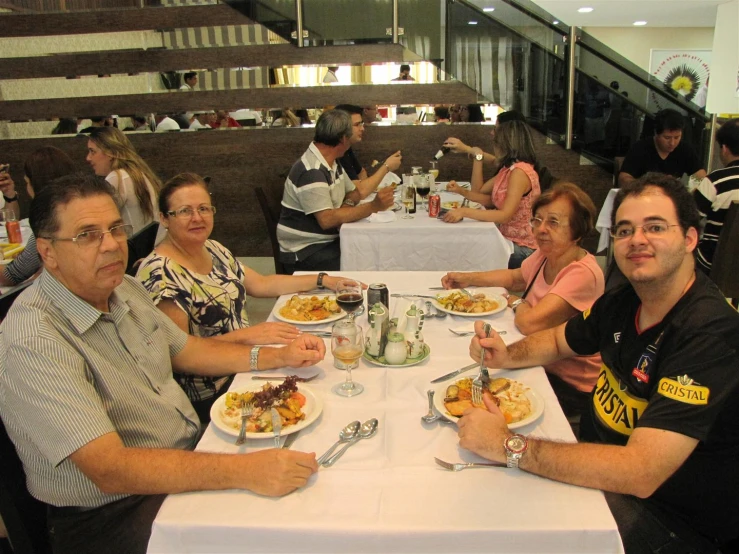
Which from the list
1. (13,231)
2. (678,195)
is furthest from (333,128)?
(678,195)

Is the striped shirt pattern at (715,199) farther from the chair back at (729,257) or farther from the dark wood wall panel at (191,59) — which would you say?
the dark wood wall panel at (191,59)

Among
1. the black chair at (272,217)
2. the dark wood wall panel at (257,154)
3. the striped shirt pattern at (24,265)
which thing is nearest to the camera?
the striped shirt pattern at (24,265)

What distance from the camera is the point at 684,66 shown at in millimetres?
13375

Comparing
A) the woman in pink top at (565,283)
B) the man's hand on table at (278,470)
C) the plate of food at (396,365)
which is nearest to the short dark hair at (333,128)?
the woman in pink top at (565,283)

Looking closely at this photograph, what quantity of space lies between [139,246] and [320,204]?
4.28ft

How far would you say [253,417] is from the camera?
143cm

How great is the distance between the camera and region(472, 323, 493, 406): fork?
4.93 feet

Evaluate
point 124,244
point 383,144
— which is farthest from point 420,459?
point 383,144

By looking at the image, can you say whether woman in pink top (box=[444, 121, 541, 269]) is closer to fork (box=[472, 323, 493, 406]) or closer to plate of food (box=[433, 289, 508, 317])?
plate of food (box=[433, 289, 508, 317])

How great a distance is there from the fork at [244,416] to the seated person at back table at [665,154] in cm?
443

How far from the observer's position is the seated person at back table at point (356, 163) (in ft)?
14.6

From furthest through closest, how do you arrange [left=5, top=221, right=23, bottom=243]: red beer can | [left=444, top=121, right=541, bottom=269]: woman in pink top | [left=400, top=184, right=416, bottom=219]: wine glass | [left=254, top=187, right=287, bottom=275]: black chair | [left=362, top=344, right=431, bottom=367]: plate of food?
[left=254, top=187, right=287, bottom=275]: black chair, [left=400, top=184, right=416, bottom=219]: wine glass, [left=444, top=121, right=541, bottom=269]: woman in pink top, [left=5, top=221, right=23, bottom=243]: red beer can, [left=362, top=344, right=431, bottom=367]: plate of food

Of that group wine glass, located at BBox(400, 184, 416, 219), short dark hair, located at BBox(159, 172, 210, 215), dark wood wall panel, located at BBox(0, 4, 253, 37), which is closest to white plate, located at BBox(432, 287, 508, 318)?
short dark hair, located at BBox(159, 172, 210, 215)

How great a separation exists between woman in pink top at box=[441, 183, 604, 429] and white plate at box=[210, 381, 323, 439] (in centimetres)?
81
